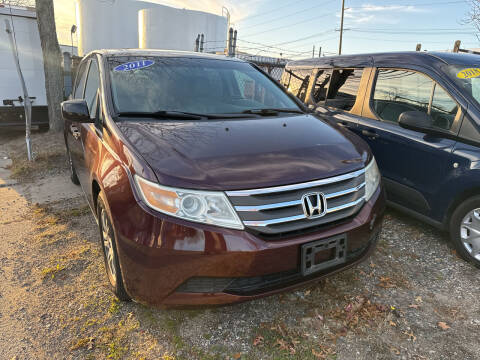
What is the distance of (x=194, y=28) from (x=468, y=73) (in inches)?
1173

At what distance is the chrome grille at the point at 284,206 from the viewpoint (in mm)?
1760

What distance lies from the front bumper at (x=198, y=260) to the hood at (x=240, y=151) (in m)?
0.24

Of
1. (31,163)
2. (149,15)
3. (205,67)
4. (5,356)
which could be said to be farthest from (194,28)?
(5,356)

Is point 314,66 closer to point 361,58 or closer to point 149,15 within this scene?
point 361,58

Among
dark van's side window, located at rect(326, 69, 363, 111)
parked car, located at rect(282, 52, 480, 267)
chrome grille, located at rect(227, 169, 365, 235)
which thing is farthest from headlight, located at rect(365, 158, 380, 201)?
dark van's side window, located at rect(326, 69, 363, 111)

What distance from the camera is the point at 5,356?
1.97 metres

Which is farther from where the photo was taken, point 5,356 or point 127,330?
point 127,330

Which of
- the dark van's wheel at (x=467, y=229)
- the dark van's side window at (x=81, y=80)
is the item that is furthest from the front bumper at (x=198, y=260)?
the dark van's side window at (x=81, y=80)

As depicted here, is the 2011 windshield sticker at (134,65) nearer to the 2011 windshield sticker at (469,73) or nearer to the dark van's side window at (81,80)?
the dark van's side window at (81,80)

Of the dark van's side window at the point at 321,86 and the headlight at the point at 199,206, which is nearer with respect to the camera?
the headlight at the point at 199,206

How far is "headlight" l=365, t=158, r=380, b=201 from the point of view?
2.22 metres

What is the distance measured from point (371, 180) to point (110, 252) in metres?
1.79

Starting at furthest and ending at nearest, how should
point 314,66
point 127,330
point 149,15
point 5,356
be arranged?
point 149,15 < point 314,66 < point 127,330 < point 5,356

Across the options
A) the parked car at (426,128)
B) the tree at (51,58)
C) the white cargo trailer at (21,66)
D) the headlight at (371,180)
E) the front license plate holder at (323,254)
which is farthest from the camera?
the white cargo trailer at (21,66)
